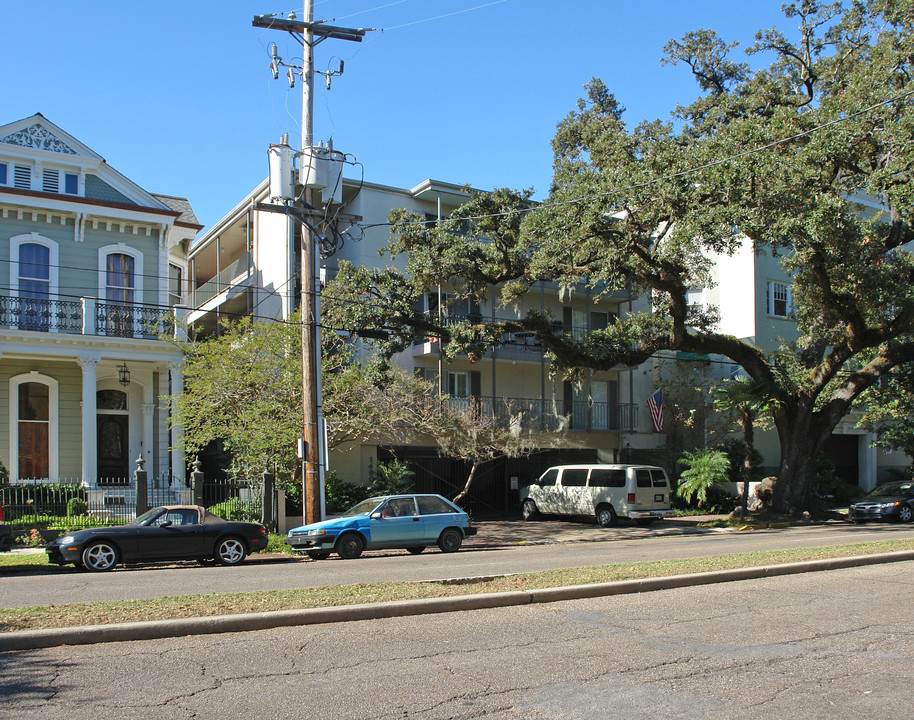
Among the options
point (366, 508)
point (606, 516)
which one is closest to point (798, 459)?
point (606, 516)

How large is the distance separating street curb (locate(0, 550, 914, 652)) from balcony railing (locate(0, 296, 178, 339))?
1766 cm

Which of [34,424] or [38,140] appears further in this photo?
[38,140]

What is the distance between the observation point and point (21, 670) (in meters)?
6.50

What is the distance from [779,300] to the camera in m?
37.2

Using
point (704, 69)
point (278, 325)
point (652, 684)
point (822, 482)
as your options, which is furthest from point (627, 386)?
point (652, 684)

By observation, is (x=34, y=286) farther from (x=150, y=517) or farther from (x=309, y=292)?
(x=150, y=517)

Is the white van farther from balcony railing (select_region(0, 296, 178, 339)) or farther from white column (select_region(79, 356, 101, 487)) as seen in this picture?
A: white column (select_region(79, 356, 101, 487))

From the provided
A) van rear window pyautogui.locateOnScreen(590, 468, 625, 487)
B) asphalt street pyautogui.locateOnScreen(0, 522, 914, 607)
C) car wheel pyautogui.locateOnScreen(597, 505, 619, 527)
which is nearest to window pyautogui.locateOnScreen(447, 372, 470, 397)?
van rear window pyautogui.locateOnScreen(590, 468, 625, 487)

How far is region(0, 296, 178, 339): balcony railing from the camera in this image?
2333 cm

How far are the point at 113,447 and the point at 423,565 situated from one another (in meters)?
15.3

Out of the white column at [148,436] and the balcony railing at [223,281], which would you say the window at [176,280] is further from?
the white column at [148,436]

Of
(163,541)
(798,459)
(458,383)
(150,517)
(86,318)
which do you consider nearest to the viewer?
(163,541)

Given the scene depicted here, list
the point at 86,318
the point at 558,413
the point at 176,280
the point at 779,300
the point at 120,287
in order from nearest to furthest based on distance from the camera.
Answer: the point at 86,318 < the point at 120,287 < the point at 176,280 < the point at 558,413 < the point at 779,300

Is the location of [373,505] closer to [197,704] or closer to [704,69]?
[197,704]
